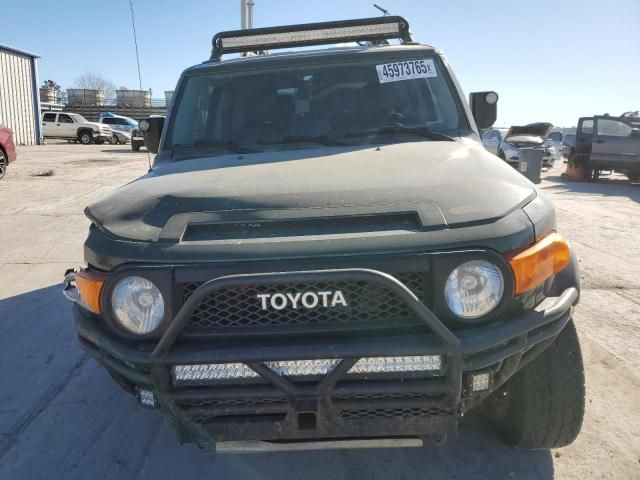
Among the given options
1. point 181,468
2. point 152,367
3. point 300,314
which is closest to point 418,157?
point 300,314

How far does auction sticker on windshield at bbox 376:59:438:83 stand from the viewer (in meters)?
3.14

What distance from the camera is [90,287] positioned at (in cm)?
194

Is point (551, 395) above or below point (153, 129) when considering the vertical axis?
below

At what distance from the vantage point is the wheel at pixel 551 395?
86.1 inches

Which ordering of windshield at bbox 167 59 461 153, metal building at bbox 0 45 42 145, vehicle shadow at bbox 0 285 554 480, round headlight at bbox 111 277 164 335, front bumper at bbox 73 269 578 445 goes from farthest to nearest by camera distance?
metal building at bbox 0 45 42 145, windshield at bbox 167 59 461 153, vehicle shadow at bbox 0 285 554 480, round headlight at bbox 111 277 164 335, front bumper at bbox 73 269 578 445

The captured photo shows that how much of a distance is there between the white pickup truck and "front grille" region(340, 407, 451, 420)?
32438 mm

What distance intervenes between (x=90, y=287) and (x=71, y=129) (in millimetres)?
32989

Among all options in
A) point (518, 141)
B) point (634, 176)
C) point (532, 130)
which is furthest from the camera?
point (532, 130)

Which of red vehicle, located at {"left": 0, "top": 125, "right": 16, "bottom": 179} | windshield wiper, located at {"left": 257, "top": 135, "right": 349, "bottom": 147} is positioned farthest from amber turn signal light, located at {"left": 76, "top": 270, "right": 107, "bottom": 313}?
red vehicle, located at {"left": 0, "top": 125, "right": 16, "bottom": 179}

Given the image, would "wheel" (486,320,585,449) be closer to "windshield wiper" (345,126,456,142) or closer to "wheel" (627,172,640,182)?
"windshield wiper" (345,126,456,142)

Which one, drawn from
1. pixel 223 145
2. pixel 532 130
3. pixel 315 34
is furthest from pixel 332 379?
pixel 532 130

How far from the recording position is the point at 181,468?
2.43 m

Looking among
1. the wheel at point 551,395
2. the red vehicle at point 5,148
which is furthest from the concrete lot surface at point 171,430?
the red vehicle at point 5,148

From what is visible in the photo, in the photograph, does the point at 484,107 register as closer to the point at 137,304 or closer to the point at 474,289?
the point at 474,289
